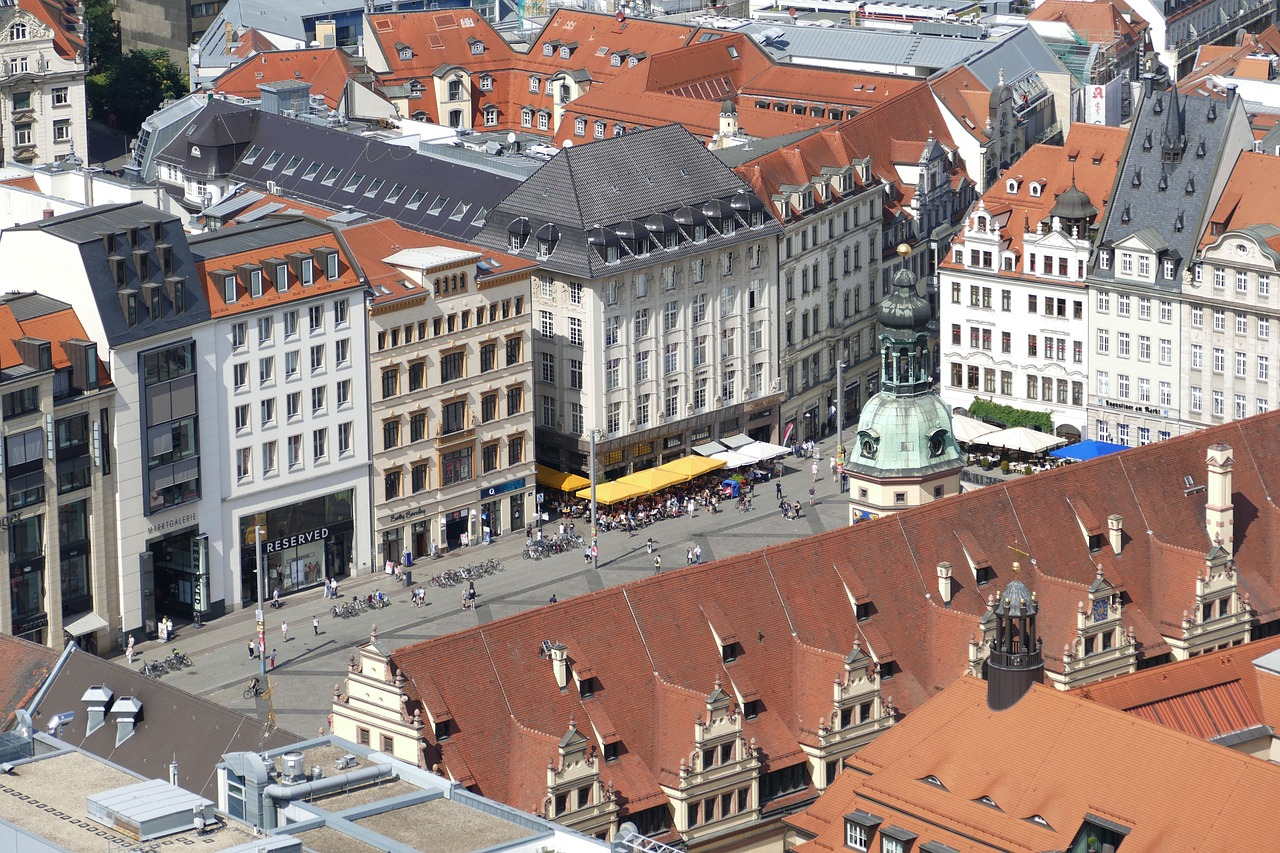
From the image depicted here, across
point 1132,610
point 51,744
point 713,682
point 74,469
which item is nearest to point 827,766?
point 713,682

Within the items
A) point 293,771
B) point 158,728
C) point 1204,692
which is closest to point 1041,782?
point 1204,692

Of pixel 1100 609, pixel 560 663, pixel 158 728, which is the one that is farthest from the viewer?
pixel 1100 609

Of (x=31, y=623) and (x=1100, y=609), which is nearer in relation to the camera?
(x=1100, y=609)

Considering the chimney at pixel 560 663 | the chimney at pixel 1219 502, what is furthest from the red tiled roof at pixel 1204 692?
the chimney at pixel 560 663

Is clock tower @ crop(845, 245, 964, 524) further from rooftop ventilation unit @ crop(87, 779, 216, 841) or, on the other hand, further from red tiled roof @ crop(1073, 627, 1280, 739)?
rooftop ventilation unit @ crop(87, 779, 216, 841)

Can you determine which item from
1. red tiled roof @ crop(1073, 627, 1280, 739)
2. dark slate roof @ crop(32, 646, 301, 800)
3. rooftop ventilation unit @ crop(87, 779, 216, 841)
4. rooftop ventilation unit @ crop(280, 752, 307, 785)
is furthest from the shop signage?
rooftop ventilation unit @ crop(87, 779, 216, 841)

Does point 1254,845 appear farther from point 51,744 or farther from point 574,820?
point 51,744

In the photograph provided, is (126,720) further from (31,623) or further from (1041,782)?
(31,623)
